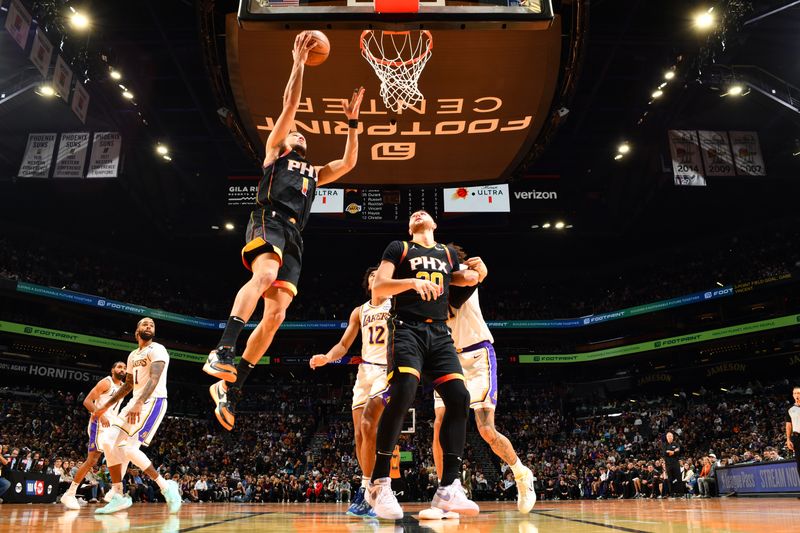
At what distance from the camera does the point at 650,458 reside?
2233 cm

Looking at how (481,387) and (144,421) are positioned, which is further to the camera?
(144,421)

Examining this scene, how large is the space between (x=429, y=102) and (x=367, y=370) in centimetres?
555

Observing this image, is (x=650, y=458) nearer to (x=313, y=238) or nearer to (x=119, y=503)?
(x=313, y=238)

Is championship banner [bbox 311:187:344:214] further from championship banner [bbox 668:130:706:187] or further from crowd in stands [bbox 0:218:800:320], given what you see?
crowd in stands [bbox 0:218:800:320]

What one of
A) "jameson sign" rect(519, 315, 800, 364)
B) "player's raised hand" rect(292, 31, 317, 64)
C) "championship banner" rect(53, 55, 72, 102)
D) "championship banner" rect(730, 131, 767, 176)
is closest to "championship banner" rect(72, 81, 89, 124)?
"championship banner" rect(53, 55, 72, 102)

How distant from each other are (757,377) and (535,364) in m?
10.5

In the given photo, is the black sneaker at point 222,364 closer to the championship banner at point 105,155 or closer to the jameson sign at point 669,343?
the championship banner at point 105,155

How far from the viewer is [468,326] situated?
5613mm

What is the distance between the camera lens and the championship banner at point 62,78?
15467 millimetres

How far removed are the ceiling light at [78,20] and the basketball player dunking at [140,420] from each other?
37.6 ft

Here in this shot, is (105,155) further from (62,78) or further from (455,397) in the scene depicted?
(455,397)

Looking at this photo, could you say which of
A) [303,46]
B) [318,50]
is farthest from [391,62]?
[303,46]

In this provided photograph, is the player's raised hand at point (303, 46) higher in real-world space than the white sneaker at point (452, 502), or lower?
higher

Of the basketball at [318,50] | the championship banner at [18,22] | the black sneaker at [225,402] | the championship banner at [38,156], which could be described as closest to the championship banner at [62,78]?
the championship banner at [18,22]
